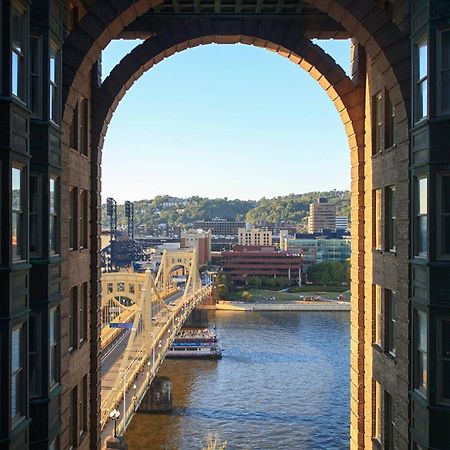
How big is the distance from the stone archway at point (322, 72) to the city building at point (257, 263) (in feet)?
412

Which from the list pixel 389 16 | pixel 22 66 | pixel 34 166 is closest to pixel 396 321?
pixel 389 16

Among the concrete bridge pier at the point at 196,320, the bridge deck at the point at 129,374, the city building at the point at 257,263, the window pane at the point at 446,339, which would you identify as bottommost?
the concrete bridge pier at the point at 196,320

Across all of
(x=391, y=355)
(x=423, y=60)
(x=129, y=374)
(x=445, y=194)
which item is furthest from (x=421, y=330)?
(x=129, y=374)

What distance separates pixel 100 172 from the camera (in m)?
17.3

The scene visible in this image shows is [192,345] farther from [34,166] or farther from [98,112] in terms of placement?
[34,166]

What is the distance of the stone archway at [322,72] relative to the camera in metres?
13.7

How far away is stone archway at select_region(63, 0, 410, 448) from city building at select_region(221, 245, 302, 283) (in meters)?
126

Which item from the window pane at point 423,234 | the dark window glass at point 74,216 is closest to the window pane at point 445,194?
the window pane at point 423,234

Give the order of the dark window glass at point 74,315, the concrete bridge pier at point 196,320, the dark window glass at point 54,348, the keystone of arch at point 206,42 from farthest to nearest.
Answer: the concrete bridge pier at point 196,320, the keystone of arch at point 206,42, the dark window glass at point 74,315, the dark window glass at point 54,348

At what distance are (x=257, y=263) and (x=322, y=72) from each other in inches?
5019

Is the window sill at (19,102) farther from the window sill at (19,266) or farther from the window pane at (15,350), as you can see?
the window pane at (15,350)

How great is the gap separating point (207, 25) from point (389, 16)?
5.87 m

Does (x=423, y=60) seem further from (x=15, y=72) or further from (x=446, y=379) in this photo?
(x=15, y=72)

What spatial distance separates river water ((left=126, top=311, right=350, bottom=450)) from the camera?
144ft
